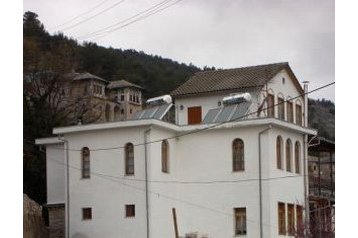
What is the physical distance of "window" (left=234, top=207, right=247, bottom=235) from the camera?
Result: 5770 millimetres

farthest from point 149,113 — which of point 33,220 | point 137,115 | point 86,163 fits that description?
point 33,220

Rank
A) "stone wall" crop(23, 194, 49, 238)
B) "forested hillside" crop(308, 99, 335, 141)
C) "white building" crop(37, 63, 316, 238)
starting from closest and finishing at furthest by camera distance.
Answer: "forested hillside" crop(308, 99, 335, 141) → "stone wall" crop(23, 194, 49, 238) → "white building" crop(37, 63, 316, 238)

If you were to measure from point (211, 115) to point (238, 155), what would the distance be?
408mm

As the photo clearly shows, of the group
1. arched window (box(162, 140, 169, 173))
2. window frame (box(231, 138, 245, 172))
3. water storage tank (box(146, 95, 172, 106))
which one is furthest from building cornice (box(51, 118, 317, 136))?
water storage tank (box(146, 95, 172, 106))

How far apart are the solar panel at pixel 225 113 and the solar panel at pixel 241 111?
42 mm

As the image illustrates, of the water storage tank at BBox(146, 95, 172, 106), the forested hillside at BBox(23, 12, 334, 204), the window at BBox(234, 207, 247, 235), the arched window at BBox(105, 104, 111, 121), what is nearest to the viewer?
the forested hillside at BBox(23, 12, 334, 204)

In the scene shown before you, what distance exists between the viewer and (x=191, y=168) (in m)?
5.86

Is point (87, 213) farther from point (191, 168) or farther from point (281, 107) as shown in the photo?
point (281, 107)

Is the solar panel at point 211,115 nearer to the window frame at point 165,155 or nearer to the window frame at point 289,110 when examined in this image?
the window frame at point 165,155

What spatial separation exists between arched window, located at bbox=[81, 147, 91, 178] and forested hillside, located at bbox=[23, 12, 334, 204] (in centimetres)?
43

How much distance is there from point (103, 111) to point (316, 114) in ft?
5.55

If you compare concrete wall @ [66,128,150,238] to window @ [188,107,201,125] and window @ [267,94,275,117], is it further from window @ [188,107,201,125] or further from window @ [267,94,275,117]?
window @ [267,94,275,117]

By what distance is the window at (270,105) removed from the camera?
5395mm
